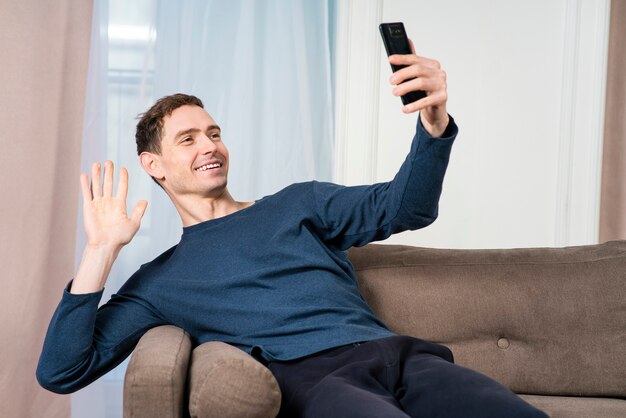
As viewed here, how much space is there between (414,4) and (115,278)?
4.95 feet

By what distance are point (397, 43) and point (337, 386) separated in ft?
2.22

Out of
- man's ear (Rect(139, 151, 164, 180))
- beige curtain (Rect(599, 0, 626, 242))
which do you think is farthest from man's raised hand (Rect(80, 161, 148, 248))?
beige curtain (Rect(599, 0, 626, 242))

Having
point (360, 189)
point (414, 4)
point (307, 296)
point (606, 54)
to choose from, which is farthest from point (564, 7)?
point (307, 296)

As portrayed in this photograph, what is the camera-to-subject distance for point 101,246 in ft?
6.16

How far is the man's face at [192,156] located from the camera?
212cm

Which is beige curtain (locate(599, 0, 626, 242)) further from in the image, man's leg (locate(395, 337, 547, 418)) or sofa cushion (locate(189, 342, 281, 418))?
sofa cushion (locate(189, 342, 281, 418))

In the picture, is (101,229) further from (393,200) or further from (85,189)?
(393,200)

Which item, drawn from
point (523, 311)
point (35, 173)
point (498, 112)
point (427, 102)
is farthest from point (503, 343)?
point (35, 173)

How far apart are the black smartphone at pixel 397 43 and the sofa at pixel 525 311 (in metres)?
0.76

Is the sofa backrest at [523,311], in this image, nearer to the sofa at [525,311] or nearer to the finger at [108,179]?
the sofa at [525,311]

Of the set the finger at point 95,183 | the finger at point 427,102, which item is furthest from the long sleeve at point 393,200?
the finger at point 95,183

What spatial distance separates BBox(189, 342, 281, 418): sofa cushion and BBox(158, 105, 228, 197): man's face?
28.8 inches

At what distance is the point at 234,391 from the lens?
1.43m

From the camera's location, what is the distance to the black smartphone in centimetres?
157
